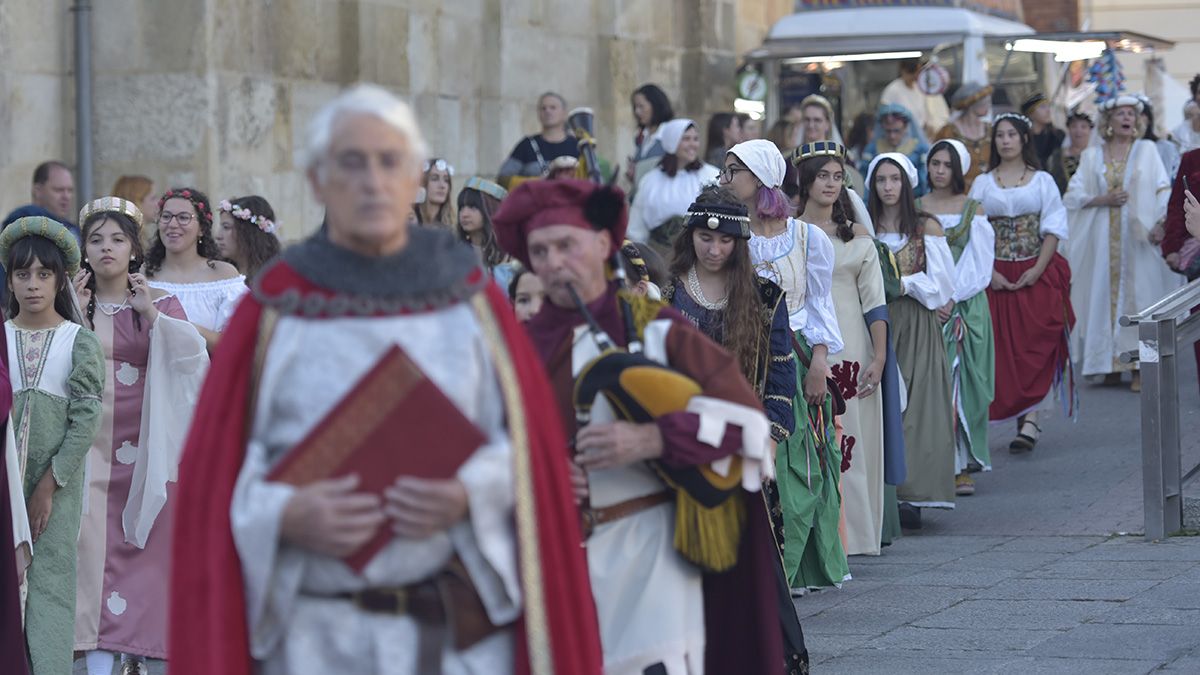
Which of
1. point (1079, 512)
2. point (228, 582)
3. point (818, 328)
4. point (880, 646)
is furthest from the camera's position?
point (1079, 512)

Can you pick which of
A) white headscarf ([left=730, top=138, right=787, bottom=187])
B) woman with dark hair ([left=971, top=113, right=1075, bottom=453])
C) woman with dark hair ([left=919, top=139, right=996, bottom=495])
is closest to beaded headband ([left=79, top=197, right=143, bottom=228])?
white headscarf ([left=730, top=138, right=787, bottom=187])

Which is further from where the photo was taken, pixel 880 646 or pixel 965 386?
pixel 965 386

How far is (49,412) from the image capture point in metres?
7.41

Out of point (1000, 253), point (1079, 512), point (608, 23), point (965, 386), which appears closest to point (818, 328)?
point (1079, 512)

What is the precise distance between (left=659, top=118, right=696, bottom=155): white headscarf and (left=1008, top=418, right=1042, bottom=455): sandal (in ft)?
9.38

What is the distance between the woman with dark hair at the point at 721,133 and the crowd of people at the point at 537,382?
3 centimetres

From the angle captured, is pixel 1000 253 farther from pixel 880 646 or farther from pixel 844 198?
pixel 880 646

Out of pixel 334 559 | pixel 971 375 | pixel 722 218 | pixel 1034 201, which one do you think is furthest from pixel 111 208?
pixel 1034 201

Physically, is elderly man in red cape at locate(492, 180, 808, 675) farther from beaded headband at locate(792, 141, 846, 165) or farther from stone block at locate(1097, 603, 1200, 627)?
beaded headband at locate(792, 141, 846, 165)

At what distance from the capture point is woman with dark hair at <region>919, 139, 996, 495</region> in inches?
469

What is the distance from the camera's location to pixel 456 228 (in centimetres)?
1138

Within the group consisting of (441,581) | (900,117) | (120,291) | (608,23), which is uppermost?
(608,23)

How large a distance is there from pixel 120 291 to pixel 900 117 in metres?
8.43

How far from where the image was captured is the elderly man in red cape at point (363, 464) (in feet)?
12.7
